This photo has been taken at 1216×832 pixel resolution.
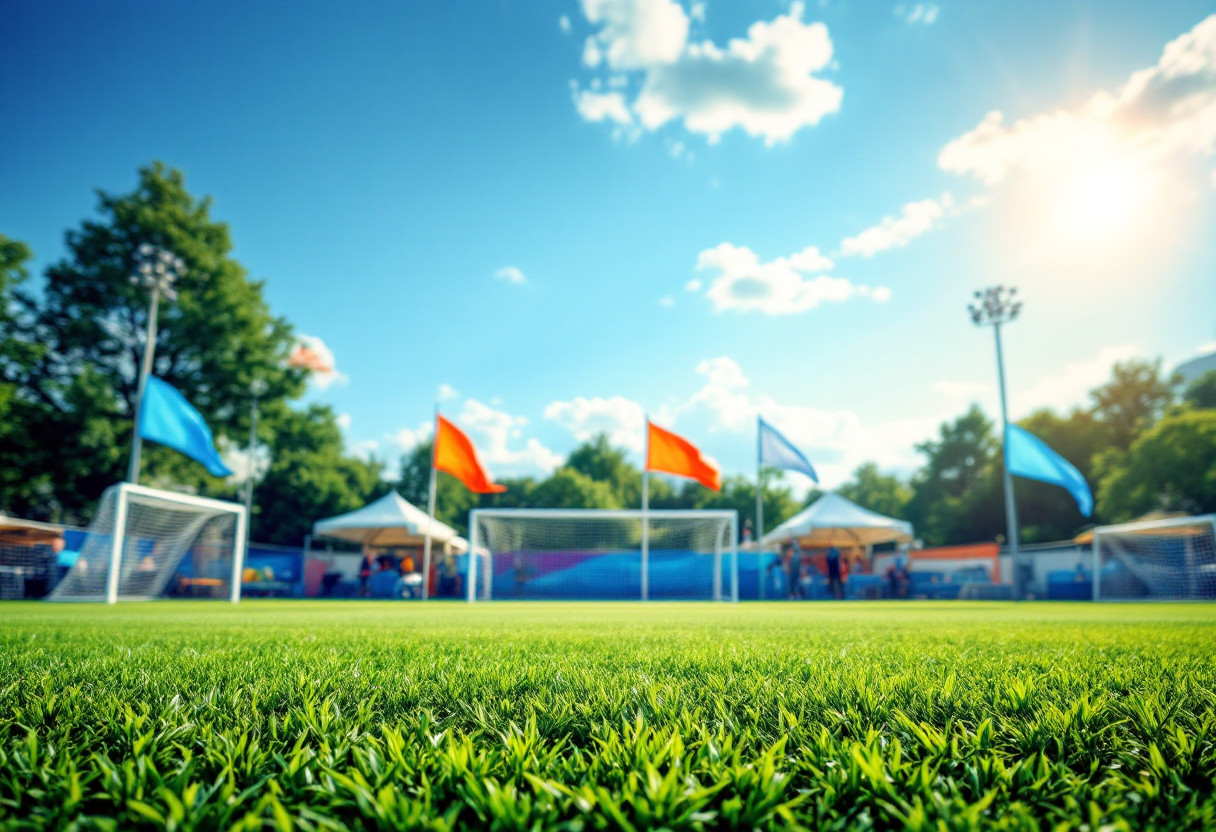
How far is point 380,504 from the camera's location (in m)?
24.6

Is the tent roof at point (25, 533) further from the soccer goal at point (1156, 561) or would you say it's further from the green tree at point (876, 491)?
the green tree at point (876, 491)

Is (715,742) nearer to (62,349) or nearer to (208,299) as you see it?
(208,299)

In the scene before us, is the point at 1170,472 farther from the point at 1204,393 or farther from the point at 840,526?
the point at 840,526

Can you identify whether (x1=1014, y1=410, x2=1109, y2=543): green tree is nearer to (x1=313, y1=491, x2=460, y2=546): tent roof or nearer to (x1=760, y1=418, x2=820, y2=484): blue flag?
(x1=760, y1=418, x2=820, y2=484): blue flag

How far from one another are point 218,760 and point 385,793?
57cm

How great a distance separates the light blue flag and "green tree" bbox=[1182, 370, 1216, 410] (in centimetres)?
4232

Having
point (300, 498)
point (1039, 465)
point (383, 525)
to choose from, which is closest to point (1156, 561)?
point (1039, 465)

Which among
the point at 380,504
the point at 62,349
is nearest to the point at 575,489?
the point at 380,504

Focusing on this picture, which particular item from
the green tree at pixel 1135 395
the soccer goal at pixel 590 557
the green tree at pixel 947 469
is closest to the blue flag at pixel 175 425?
the soccer goal at pixel 590 557

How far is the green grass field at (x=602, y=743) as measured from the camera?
1.28m

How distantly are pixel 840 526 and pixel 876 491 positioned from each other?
4990 cm

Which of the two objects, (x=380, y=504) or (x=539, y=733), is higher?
(x=380, y=504)

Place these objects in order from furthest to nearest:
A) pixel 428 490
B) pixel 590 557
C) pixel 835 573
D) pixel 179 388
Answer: pixel 428 490
pixel 179 388
pixel 835 573
pixel 590 557

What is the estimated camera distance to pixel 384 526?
2269 centimetres
